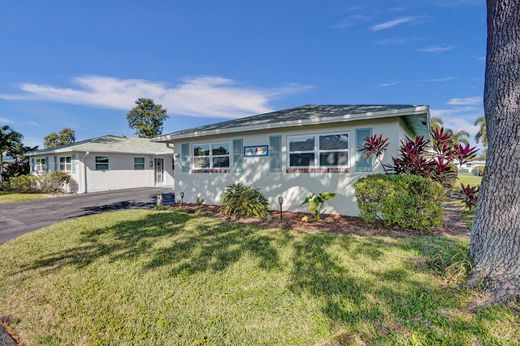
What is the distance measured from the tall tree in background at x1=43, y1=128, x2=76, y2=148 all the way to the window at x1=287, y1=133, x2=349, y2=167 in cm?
3635

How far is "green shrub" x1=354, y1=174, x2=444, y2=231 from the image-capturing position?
5.77 m

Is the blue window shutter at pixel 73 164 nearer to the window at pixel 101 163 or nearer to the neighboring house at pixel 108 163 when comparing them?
the neighboring house at pixel 108 163

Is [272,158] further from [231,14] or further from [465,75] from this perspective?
[465,75]

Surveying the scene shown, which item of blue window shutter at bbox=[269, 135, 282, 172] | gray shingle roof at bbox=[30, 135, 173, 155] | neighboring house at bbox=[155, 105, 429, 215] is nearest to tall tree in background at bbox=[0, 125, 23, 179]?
gray shingle roof at bbox=[30, 135, 173, 155]

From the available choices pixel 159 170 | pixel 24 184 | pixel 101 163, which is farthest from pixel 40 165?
pixel 159 170

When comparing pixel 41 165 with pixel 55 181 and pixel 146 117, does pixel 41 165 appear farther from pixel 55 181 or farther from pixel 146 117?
pixel 146 117

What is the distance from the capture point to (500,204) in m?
2.99

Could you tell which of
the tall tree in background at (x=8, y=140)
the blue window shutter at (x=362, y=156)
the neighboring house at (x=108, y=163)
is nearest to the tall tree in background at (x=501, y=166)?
the blue window shutter at (x=362, y=156)

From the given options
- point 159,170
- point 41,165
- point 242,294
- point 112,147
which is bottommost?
point 242,294

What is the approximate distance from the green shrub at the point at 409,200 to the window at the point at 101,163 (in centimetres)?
1852

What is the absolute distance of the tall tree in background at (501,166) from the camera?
2891mm

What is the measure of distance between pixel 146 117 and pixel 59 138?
12200 millimetres

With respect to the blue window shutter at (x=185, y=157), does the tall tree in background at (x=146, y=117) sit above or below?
above

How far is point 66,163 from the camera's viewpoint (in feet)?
57.9
